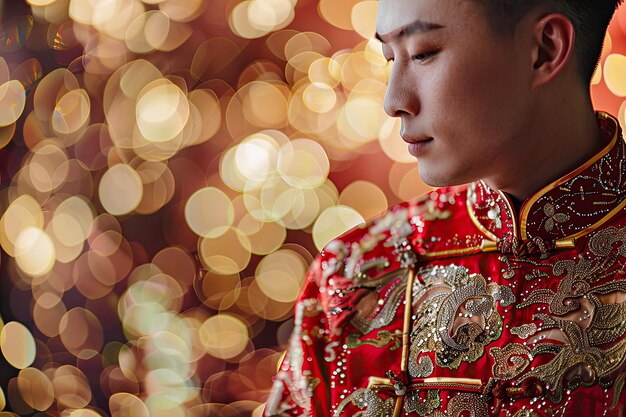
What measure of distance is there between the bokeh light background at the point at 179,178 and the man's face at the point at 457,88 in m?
1.29

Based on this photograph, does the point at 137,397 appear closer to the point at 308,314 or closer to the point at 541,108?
the point at 308,314

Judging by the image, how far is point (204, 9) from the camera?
2.00 metres

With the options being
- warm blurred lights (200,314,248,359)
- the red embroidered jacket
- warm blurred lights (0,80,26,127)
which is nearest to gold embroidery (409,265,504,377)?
the red embroidered jacket

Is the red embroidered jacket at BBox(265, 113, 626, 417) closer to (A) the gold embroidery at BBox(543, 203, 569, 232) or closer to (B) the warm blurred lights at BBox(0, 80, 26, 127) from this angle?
(A) the gold embroidery at BBox(543, 203, 569, 232)

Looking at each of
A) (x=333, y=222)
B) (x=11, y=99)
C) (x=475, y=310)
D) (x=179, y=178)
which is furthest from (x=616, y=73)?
(x=11, y=99)

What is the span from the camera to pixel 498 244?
2.32ft

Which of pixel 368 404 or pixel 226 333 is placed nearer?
pixel 368 404

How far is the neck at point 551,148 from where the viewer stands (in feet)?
2.17

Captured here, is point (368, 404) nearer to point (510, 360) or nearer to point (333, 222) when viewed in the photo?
point (510, 360)

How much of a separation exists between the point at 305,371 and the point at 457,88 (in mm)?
279

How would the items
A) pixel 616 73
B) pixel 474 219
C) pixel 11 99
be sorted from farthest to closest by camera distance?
pixel 11 99
pixel 616 73
pixel 474 219

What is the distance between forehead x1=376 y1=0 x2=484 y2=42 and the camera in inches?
25.2

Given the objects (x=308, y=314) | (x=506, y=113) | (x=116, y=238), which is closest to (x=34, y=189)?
(x=116, y=238)

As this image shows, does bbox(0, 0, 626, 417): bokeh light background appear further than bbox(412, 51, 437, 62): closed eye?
Yes
